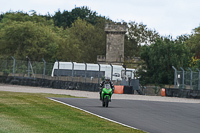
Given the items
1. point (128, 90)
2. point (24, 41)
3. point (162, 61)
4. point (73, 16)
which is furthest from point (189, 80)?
point (73, 16)

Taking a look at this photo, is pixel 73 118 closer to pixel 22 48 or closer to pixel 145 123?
pixel 145 123

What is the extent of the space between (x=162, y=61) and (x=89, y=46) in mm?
45680

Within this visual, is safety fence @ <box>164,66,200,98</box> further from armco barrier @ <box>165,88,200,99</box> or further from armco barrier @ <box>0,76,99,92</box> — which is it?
armco barrier @ <box>0,76,99,92</box>

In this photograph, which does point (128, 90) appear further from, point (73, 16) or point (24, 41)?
point (73, 16)

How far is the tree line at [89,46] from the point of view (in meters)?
61.5

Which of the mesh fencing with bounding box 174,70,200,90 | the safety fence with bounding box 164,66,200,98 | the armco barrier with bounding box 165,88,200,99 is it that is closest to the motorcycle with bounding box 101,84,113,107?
the safety fence with bounding box 164,66,200,98

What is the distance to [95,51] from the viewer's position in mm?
103375

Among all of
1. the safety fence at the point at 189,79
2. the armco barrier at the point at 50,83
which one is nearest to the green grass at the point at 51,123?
the safety fence at the point at 189,79

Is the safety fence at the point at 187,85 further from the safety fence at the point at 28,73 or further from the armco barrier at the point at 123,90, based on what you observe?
the safety fence at the point at 28,73

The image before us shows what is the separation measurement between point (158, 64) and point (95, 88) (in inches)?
784

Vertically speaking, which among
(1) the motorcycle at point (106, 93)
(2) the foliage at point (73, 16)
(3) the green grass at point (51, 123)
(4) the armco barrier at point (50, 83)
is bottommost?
(3) the green grass at point (51, 123)

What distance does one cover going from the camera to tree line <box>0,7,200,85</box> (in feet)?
202

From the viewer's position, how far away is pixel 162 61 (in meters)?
61.7

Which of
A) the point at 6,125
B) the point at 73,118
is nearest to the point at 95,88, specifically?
the point at 73,118
